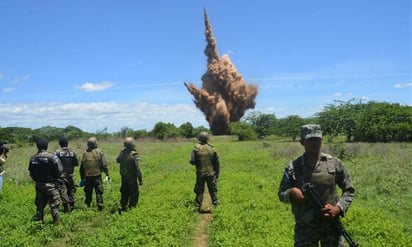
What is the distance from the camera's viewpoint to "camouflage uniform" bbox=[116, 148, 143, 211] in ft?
41.7

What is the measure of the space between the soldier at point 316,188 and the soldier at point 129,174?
7561 millimetres

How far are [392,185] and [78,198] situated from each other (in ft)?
37.0

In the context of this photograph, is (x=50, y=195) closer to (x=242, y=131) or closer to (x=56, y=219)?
(x=56, y=219)

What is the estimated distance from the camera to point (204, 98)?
3135 inches

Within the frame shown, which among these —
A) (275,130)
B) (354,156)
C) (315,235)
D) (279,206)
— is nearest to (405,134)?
(354,156)

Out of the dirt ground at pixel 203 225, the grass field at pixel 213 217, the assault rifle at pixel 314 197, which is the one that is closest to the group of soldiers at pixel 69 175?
the grass field at pixel 213 217

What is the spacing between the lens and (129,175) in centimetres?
1272

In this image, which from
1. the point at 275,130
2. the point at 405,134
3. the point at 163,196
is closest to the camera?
the point at 163,196

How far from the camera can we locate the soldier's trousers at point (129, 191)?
1282 cm

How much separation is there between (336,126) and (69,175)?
47.2 metres

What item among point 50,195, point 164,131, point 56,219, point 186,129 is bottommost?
point 56,219

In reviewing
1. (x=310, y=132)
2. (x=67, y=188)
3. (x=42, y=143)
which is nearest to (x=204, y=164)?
(x=67, y=188)

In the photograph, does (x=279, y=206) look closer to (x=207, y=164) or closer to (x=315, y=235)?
(x=207, y=164)

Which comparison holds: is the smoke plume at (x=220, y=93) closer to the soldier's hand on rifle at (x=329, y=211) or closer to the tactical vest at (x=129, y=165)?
the tactical vest at (x=129, y=165)
